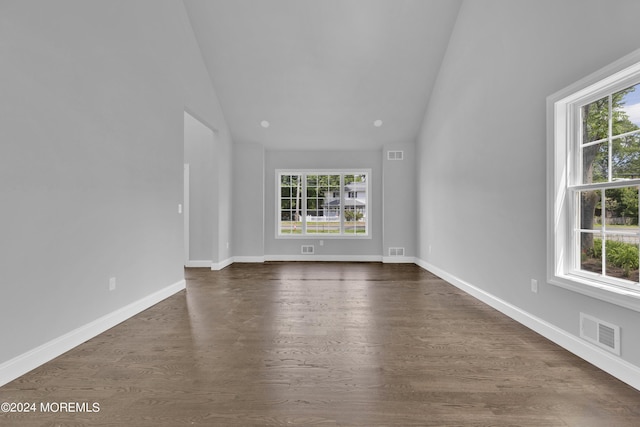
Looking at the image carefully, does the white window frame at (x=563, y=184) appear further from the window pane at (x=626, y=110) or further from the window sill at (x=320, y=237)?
the window sill at (x=320, y=237)

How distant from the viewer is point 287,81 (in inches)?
234

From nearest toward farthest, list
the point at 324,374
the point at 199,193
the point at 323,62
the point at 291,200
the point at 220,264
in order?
1. the point at 324,374
2. the point at 323,62
3. the point at 220,264
4. the point at 199,193
5. the point at 291,200

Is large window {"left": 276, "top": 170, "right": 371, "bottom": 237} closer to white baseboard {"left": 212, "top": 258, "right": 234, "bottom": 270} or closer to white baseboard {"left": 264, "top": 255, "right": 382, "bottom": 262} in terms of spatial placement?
white baseboard {"left": 264, "top": 255, "right": 382, "bottom": 262}

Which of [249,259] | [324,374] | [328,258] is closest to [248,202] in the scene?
[249,259]

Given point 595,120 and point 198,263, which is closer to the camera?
point 595,120

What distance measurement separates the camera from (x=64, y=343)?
8.46ft

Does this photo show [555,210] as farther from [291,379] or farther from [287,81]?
[287,81]

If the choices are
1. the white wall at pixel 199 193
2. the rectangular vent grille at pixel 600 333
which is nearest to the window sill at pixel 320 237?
the white wall at pixel 199 193

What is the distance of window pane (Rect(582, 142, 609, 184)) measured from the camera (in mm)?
2463

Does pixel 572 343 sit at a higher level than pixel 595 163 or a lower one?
lower

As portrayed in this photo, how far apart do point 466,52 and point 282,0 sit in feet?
8.95

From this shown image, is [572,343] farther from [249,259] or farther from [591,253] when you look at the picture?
[249,259]

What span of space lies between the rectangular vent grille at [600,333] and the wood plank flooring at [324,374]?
19 cm

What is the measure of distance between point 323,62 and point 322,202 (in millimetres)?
3266
